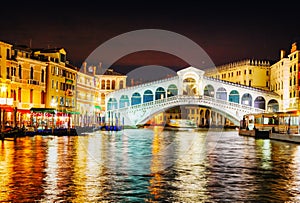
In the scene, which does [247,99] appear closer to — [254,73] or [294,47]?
[254,73]

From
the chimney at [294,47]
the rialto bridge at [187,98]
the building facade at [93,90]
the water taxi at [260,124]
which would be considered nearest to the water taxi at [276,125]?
the water taxi at [260,124]

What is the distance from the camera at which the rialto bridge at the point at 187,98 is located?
63562 mm

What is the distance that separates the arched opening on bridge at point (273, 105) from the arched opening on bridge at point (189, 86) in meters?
11.6

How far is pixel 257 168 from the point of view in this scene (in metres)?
16.0

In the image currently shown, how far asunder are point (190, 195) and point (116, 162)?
706cm

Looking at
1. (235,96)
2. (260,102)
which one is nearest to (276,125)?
(235,96)

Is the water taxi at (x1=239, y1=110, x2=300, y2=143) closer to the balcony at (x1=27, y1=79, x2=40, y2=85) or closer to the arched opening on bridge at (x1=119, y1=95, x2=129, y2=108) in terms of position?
the balcony at (x1=27, y1=79, x2=40, y2=85)

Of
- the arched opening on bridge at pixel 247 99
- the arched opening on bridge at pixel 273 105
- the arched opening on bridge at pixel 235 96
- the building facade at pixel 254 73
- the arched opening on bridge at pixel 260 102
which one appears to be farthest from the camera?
the building facade at pixel 254 73

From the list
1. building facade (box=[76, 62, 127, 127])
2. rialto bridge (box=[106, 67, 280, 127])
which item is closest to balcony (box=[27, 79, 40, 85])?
building facade (box=[76, 62, 127, 127])

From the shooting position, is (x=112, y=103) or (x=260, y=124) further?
(x=112, y=103)

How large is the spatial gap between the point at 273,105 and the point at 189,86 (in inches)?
516

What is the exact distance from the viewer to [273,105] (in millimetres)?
72438

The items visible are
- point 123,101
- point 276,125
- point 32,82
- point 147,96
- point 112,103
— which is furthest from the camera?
point 147,96

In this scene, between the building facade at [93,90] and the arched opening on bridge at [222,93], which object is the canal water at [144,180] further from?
the arched opening on bridge at [222,93]
